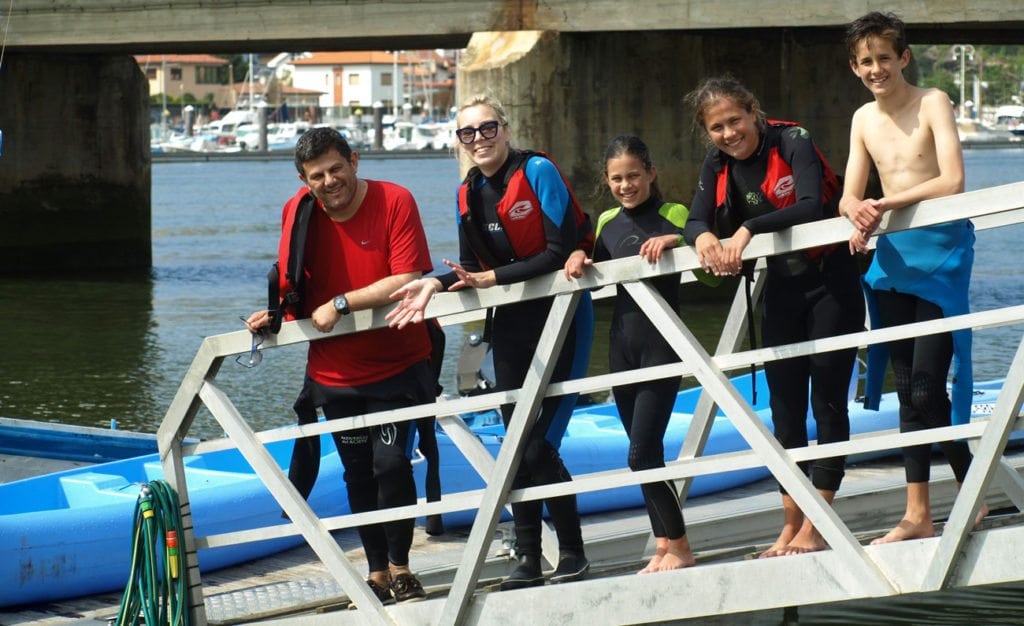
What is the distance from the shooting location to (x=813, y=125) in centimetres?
2120

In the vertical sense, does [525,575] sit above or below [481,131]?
below

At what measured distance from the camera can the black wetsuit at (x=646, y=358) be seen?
5195mm

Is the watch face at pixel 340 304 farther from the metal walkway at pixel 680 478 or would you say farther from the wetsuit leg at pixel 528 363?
the wetsuit leg at pixel 528 363

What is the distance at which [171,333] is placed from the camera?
18844 mm

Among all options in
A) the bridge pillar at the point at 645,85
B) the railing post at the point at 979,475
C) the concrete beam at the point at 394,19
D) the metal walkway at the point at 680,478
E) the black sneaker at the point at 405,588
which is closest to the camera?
the railing post at the point at 979,475

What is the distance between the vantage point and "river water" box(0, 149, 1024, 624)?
13797 mm

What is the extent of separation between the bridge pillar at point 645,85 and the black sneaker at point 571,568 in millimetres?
13865

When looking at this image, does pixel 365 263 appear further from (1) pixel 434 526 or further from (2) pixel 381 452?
(1) pixel 434 526

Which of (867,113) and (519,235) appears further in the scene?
(519,235)

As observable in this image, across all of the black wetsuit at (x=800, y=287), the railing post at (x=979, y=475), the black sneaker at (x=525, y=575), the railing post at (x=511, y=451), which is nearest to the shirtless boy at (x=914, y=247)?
the black wetsuit at (x=800, y=287)

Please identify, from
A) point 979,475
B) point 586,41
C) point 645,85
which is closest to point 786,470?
point 979,475

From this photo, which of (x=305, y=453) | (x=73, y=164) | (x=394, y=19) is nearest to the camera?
(x=305, y=453)

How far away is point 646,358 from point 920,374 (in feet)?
2.95

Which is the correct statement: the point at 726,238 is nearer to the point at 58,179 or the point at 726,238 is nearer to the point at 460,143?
the point at 460,143
